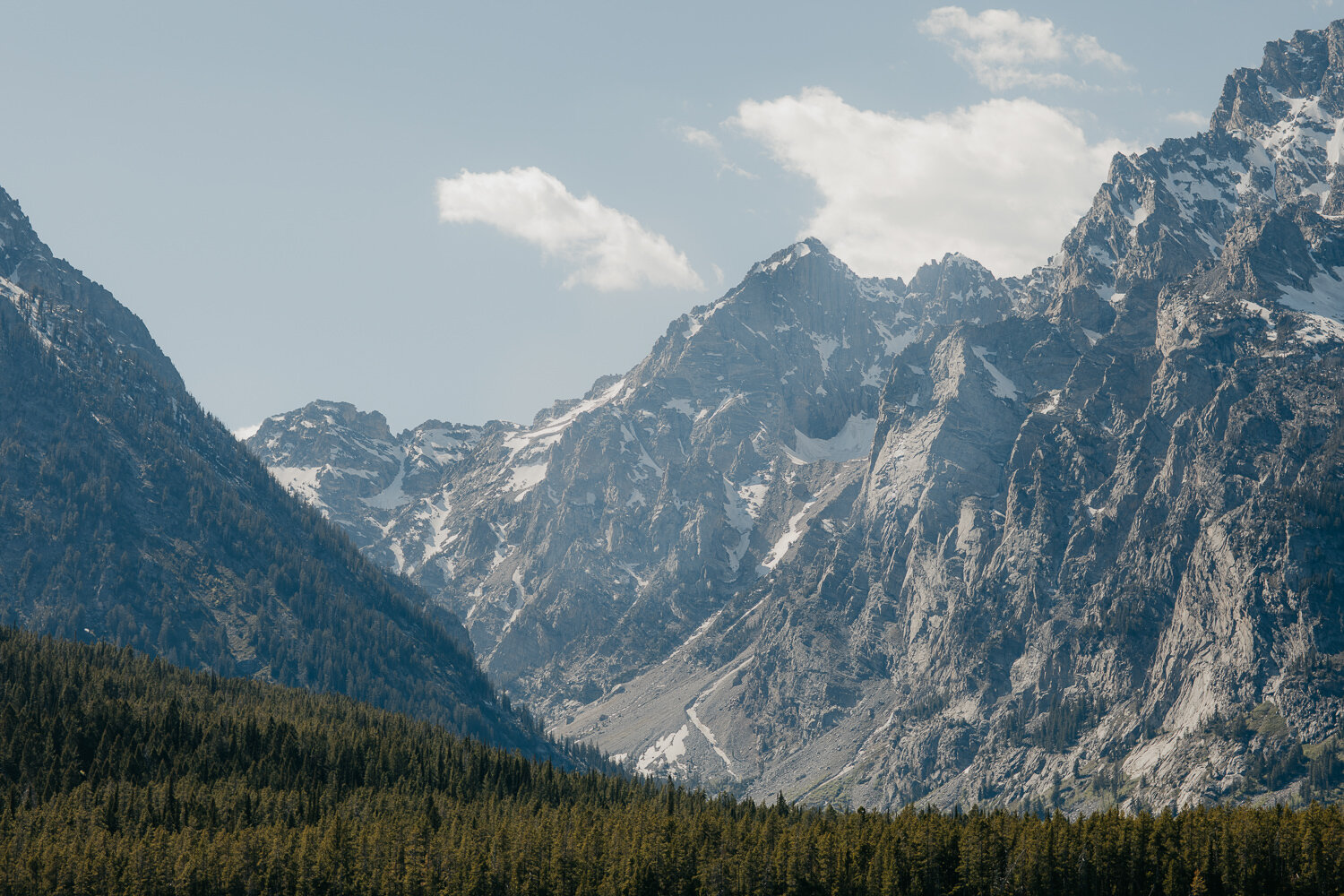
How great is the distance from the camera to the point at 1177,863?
541 ft

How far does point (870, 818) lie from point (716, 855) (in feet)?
114

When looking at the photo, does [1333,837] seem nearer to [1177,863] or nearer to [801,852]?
[1177,863]

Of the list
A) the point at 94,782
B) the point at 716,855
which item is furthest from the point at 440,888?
the point at 94,782

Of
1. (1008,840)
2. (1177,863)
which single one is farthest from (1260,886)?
(1008,840)

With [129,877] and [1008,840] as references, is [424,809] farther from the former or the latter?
[1008,840]

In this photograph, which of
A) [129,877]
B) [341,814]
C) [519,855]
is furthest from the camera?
[341,814]

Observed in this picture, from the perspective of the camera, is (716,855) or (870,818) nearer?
(716,855)

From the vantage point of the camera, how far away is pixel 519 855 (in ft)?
550

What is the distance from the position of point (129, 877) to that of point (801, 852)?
83.8 m

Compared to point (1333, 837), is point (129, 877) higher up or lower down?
lower down

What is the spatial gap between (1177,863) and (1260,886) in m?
10.2

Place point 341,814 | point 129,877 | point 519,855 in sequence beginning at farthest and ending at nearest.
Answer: point 341,814
point 519,855
point 129,877

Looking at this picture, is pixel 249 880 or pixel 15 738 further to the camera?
pixel 15 738

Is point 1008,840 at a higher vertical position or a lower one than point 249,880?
higher
